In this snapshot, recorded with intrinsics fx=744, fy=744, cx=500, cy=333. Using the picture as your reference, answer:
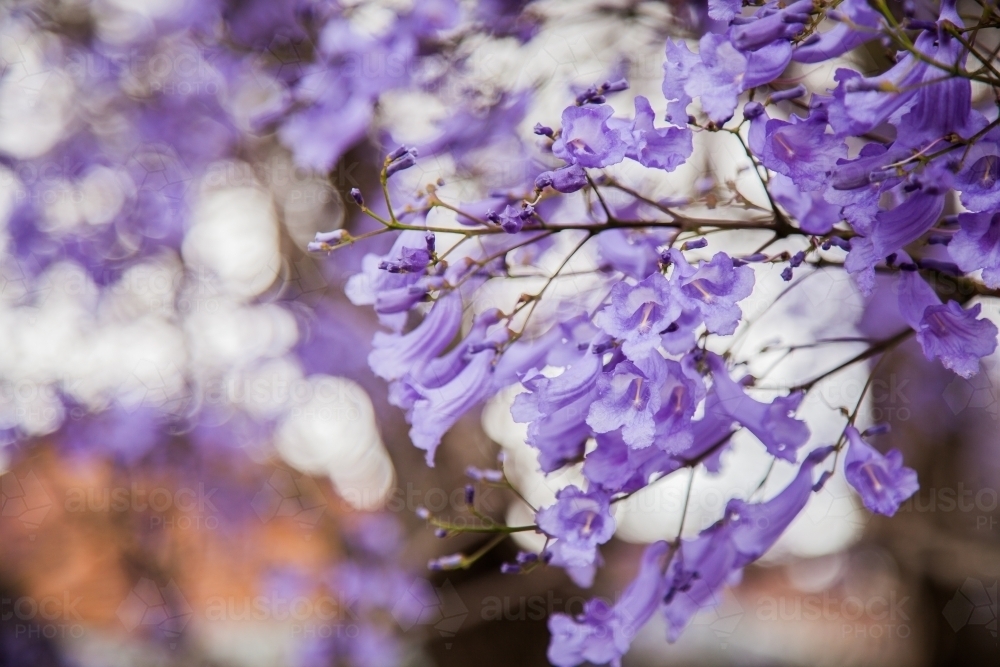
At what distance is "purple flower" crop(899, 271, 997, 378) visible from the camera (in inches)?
37.8

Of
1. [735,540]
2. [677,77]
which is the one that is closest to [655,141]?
[677,77]

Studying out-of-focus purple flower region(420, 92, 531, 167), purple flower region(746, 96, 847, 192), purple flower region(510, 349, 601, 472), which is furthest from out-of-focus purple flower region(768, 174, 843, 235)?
out-of-focus purple flower region(420, 92, 531, 167)

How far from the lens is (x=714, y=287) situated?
36.2 inches

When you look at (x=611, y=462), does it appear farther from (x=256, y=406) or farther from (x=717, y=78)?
(x=256, y=406)

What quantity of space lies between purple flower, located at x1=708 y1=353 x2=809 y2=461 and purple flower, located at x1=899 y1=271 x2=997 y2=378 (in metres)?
0.21

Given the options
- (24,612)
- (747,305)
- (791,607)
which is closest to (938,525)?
(791,607)

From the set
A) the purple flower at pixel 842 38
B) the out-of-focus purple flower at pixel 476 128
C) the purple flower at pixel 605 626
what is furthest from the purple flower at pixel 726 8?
the out-of-focus purple flower at pixel 476 128

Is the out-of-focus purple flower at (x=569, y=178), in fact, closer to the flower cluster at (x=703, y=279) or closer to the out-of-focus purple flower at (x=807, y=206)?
the flower cluster at (x=703, y=279)

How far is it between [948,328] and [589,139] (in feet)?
1.77

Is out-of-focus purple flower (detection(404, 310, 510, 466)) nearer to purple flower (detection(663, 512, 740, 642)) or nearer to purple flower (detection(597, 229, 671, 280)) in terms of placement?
purple flower (detection(597, 229, 671, 280))

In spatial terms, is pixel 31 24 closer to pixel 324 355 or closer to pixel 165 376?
pixel 165 376

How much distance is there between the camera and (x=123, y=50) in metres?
4.01

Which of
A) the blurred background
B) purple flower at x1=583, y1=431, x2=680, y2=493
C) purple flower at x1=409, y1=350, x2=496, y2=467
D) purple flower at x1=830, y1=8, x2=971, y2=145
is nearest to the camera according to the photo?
purple flower at x1=830, y1=8, x2=971, y2=145

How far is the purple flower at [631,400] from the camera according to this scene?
0.92m
